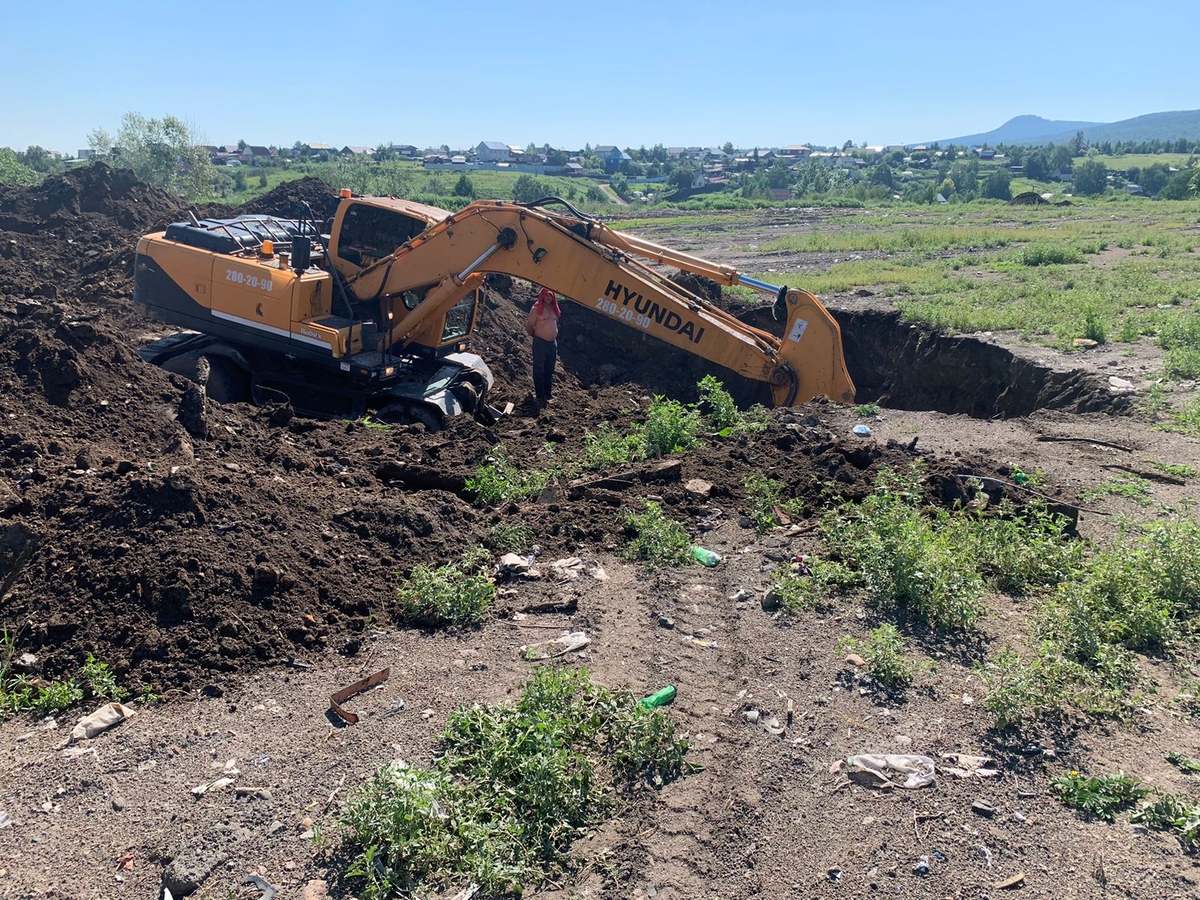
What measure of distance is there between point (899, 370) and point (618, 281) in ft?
20.8

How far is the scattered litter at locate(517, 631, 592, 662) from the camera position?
5508 millimetres

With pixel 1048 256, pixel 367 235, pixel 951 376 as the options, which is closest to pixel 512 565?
pixel 367 235

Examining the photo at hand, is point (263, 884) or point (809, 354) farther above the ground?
point (809, 354)

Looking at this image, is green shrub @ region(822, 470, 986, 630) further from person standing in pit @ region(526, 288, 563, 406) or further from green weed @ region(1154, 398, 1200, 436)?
person standing in pit @ region(526, 288, 563, 406)

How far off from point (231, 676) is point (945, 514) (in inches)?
215

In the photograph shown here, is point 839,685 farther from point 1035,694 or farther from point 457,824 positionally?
point 457,824

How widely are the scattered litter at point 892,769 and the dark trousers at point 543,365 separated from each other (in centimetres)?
796

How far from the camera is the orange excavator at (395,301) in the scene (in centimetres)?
997

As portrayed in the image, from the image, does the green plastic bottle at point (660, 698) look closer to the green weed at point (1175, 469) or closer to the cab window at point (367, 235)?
the green weed at point (1175, 469)

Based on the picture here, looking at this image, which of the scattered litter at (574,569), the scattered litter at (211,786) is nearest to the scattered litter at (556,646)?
the scattered litter at (574,569)

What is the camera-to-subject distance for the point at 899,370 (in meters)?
14.1

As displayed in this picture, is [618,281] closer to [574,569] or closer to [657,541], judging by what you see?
[657,541]

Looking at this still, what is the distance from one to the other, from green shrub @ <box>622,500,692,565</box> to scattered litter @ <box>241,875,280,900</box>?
365 centimetres

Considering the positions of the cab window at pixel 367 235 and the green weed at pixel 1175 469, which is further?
the cab window at pixel 367 235
